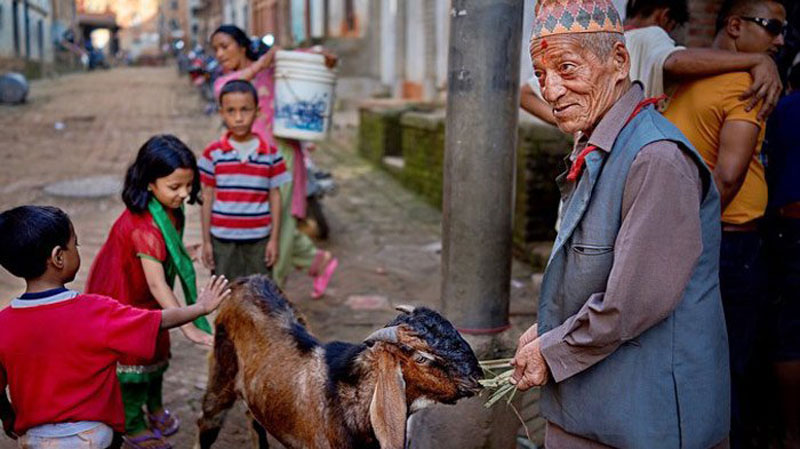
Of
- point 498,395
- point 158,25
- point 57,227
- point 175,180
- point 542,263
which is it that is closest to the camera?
point 498,395

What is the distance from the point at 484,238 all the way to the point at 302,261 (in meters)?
2.52

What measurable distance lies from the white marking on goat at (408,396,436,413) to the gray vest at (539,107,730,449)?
0.48 meters

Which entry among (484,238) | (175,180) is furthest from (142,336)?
(484,238)

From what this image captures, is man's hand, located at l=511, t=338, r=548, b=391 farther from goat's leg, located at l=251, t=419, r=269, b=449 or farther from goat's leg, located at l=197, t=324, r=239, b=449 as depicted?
goat's leg, located at l=251, t=419, r=269, b=449

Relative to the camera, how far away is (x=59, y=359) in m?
2.53

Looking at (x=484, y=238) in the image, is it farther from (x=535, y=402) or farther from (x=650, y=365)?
(x=650, y=365)

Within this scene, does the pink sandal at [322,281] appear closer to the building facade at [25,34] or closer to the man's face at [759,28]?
the man's face at [759,28]

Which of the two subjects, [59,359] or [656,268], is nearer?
[656,268]

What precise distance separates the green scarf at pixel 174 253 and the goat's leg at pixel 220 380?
0.31 metres

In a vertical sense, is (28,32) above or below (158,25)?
below

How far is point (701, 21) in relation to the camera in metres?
5.44

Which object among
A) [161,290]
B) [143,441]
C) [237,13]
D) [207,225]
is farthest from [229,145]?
[237,13]

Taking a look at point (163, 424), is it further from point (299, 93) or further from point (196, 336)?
point (299, 93)

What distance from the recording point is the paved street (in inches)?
198
